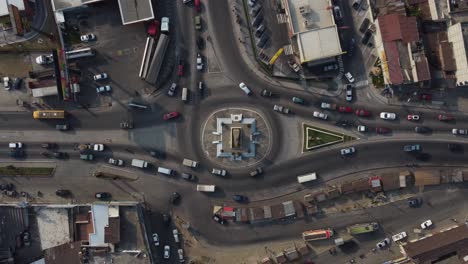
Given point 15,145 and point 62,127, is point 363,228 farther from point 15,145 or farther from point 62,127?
point 15,145

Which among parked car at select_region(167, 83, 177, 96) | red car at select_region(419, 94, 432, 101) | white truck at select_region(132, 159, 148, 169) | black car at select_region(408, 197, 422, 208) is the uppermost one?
parked car at select_region(167, 83, 177, 96)

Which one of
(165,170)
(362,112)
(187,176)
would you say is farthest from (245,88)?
(362,112)

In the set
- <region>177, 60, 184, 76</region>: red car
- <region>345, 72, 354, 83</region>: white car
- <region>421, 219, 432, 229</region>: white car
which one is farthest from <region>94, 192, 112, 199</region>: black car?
<region>421, 219, 432, 229</region>: white car

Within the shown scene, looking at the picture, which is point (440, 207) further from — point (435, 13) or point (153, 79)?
point (153, 79)

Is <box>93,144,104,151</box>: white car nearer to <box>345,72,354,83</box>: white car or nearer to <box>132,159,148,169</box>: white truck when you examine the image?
<box>132,159,148,169</box>: white truck

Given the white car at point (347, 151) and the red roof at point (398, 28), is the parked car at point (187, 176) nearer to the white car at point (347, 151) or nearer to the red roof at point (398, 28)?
the white car at point (347, 151)
